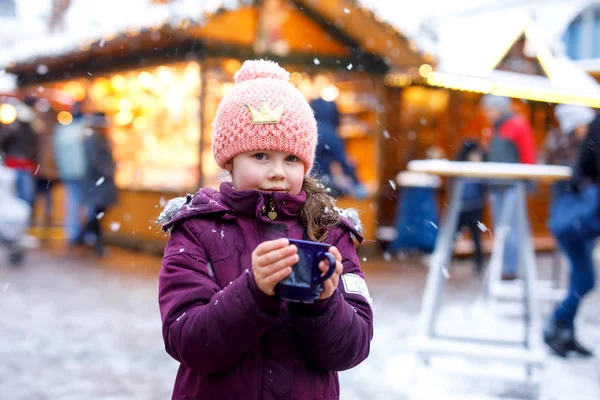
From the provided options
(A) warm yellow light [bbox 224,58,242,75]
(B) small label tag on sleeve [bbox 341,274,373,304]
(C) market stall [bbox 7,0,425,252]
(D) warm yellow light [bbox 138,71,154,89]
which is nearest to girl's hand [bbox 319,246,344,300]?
(B) small label tag on sleeve [bbox 341,274,373,304]

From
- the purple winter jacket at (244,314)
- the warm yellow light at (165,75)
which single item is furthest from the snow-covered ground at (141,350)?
the warm yellow light at (165,75)

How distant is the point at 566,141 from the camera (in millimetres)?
5789

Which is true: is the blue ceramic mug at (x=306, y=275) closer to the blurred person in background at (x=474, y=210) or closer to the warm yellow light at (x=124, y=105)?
the blurred person in background at (x=474, y=210)

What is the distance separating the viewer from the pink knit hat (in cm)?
171

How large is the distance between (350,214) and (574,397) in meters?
2.88

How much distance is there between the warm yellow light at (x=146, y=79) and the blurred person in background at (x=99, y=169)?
1366 mm

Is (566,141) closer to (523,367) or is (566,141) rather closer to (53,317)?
(523,367)

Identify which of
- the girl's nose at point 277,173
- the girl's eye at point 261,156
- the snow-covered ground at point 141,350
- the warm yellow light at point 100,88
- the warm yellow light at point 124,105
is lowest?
the snow-covered ground at point 141,350

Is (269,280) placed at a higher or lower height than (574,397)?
higher

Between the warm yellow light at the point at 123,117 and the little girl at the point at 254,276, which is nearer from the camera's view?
the little girl at the point at 254,276

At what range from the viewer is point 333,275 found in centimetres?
141

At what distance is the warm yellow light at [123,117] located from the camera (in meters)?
11.2

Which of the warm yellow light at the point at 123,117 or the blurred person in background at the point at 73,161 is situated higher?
the warm yellow light at the point at 123,117

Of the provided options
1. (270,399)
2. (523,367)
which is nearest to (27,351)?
(523,367)
